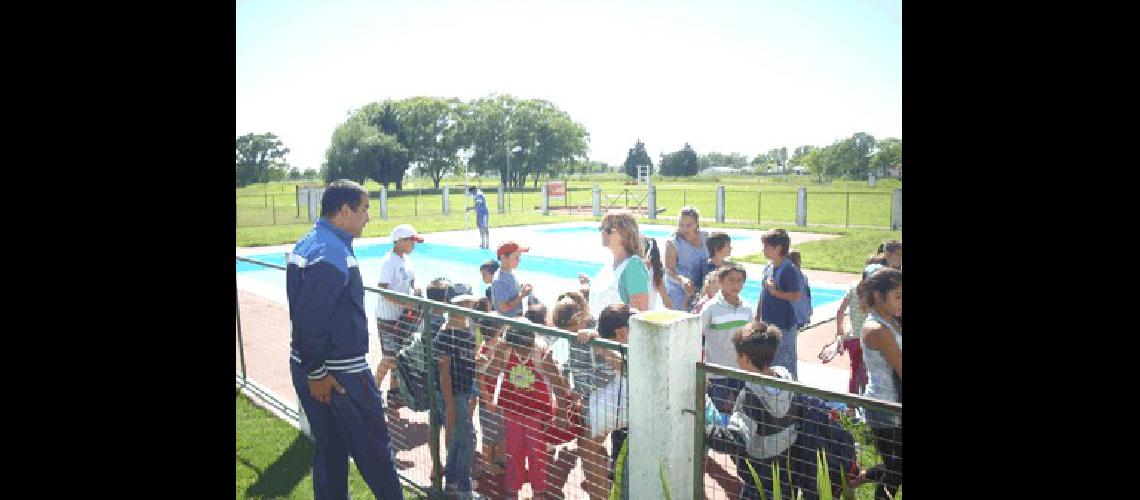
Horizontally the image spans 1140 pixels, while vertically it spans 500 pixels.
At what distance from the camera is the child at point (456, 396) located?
4285 mm

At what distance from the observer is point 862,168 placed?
76750mm

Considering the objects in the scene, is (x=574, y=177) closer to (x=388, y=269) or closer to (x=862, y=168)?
(x=862, y=168)

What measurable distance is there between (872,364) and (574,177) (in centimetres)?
10075

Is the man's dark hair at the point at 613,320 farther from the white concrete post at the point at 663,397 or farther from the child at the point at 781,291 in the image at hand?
the child at the point at 781,291

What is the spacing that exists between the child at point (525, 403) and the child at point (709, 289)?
1.49m

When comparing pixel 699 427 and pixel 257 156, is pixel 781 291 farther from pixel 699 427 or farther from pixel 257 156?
pixel 257 156

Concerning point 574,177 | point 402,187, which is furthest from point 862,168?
point 402,187

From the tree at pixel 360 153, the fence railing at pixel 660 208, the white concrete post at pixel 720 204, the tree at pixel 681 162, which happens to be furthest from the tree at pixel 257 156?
the tree at pixel 681 162

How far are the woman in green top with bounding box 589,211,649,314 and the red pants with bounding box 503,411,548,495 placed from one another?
0.98 meters

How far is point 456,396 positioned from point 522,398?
0.59 meters

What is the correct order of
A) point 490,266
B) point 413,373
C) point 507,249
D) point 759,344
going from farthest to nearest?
point 490,266 < point 507,249 < point 413,373 < point 759,344

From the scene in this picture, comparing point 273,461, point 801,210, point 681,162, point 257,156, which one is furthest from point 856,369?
point 681,162

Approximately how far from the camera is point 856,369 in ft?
17.2

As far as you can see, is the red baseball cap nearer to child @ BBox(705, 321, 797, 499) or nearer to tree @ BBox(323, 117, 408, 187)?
child @ BBox(705, 321, 797, 499)
